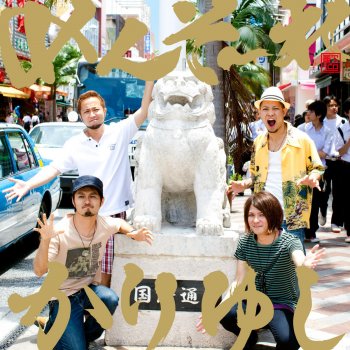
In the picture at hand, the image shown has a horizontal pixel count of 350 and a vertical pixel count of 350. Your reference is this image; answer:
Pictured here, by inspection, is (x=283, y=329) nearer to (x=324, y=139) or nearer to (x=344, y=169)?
(x=324, y=139)

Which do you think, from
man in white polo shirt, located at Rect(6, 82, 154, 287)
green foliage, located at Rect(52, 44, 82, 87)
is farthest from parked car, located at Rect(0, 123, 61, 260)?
green foliage, located at Rect(52, 44, 82, 87)

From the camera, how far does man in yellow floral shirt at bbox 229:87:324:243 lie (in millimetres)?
4277

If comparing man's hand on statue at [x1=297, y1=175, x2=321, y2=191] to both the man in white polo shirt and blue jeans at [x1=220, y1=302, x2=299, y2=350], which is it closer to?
blue jeans at [x1=220, y1=302, x2=299, y2=350]

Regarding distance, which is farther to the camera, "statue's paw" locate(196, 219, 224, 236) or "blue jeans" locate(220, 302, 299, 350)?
"statue's paw" locate(196, 219, 224, 236)

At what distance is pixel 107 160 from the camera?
4.32 m

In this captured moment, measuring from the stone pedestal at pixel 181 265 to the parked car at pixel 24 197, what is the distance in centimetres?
229

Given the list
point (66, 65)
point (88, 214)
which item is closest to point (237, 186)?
point (88, 214)

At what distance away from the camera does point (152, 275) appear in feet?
14.0

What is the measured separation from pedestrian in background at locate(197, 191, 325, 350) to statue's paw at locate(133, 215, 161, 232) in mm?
656

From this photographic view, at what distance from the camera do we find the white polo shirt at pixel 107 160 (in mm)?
4324

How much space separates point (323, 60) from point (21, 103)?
19.0 meters

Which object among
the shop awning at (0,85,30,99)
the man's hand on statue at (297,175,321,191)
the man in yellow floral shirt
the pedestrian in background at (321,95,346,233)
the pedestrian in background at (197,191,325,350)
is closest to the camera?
the pedestrian in background at (197,191,325,350)

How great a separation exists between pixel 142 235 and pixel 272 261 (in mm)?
826

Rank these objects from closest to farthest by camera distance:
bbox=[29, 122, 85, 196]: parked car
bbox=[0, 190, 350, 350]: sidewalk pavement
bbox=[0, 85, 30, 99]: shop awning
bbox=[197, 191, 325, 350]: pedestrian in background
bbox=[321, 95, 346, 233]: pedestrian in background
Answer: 1. bbox=[197, 191, 325, 350]: pedestrian in background
2. bbox=[0, 190, 350, 350]: sidewalk pavement
3. bbox=[321, 95, 346, 233]: pedestrian in background
4. bbox=[29, 122, 85, 196]: parked car
5. bbox=[0, 85, 30, 99]: shop awning
